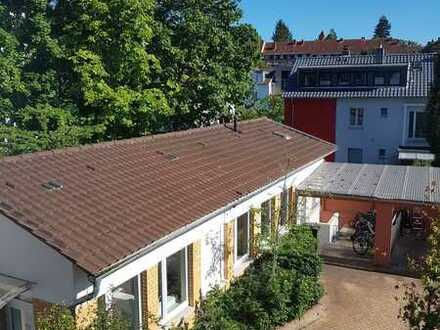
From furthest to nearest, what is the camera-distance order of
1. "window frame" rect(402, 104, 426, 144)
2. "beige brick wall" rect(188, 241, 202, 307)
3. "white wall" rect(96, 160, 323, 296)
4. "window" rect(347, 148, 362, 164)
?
"window" rect(347, 148, 362, 164)
"window frame" rect(402, 104, 426, 144)
"beige brick wall" rect(188, 241, 202, 307)
"white wall" rect(96, 160, 323, 296)

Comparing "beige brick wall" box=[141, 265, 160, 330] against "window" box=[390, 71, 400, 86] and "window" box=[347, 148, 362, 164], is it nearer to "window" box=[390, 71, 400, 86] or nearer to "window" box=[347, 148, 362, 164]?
"window" box=[347, 148, 362, 164]

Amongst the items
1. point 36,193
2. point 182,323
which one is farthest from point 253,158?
point 36,193

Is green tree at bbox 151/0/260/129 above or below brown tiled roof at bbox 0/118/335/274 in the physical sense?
above

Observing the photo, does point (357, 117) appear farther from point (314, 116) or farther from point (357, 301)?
point (357, 301)

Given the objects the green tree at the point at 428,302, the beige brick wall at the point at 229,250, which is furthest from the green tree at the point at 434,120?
the green tree at the point at 428,302

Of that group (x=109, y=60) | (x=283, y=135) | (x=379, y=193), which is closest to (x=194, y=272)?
(x=379, y=193)

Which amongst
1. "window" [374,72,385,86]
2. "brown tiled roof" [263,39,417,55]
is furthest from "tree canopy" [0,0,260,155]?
"brown tiled roof" [263,39,417,55]

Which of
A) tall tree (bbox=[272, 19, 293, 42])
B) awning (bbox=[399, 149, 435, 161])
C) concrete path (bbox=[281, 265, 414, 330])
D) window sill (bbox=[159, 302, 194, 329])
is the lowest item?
concrete path (bbox=[281, 265, 414, 330])
